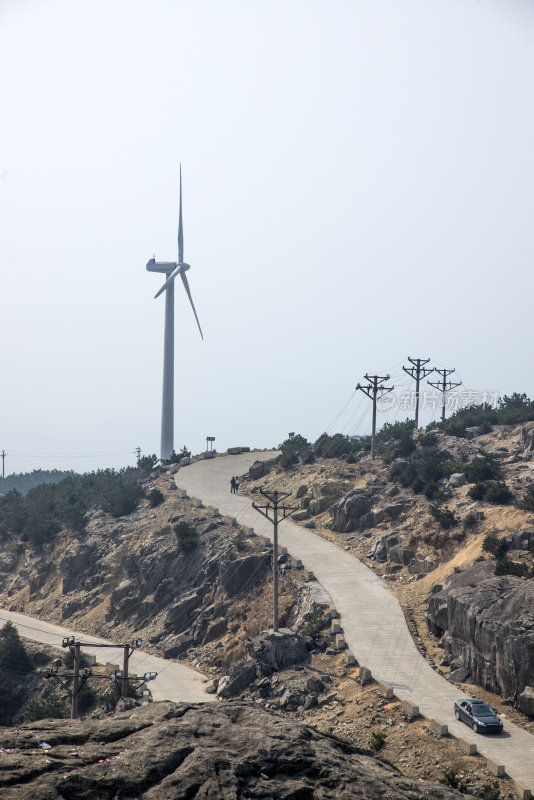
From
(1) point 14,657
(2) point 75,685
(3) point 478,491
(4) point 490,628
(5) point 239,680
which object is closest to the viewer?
(4) point 490,628

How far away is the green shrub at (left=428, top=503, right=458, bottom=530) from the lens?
5597 cm

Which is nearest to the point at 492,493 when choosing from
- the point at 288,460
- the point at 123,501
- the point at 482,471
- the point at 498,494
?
the point at 498,494

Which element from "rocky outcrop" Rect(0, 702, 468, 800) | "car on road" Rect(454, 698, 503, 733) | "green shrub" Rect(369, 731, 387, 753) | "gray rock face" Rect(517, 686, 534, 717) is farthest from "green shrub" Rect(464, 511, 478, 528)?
"rocky outcrop" Rect(0, 702, 468, 800)

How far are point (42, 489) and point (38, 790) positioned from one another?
99166 millimetres

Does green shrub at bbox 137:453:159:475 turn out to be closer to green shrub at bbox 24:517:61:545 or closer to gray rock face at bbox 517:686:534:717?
green shrub at bbox 24:517:61:545

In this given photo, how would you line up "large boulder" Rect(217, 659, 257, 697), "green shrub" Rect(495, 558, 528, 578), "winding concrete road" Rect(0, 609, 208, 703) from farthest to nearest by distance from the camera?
"winding concrete road" Rect(0, 609, 208, 703) < "green shrub" Rect(495, 558, 528, 578) < "large boulder" Rect(217, 659, 257, 697)

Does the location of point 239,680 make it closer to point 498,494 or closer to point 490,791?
point 490,791

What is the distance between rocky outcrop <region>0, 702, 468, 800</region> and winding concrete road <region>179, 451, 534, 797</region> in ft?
40.3

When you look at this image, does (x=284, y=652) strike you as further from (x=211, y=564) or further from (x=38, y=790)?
(x=38, y=790)

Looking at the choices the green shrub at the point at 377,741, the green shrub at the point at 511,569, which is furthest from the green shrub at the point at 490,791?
the green shrub at the point at 511,569

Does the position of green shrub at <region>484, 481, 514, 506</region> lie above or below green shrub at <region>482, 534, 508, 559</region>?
above

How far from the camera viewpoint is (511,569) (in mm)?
43125

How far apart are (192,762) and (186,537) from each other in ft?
167

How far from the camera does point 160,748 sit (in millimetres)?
16625
